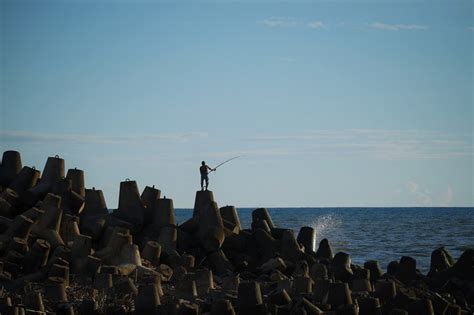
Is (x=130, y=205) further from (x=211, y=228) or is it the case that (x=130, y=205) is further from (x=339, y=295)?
(x=339, y=295)

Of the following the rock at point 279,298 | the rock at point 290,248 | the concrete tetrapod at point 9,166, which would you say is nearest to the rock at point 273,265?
the rock at point 290,248

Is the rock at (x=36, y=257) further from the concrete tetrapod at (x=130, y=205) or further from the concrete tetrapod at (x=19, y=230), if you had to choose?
the concrete tetrapod at (x=130, y=205)

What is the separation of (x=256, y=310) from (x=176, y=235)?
5.47m

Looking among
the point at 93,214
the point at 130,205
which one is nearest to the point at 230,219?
the point at 130,205

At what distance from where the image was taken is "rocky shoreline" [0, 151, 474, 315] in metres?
13.9

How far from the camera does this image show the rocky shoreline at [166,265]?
547 inches

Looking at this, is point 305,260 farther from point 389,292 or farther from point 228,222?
point 389,292

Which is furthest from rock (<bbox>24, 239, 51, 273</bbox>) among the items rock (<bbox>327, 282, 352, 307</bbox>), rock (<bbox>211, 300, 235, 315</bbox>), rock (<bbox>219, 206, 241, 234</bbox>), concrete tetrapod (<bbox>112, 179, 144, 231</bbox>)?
rock (<bbox>327, 282, 352, 307</bbox>)

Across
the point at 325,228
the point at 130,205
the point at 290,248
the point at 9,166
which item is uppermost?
the point at 9,166

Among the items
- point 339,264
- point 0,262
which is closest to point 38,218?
point 0,262

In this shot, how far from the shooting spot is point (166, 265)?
17.5 m

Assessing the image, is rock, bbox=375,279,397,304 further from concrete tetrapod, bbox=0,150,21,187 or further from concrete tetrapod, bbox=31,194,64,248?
concrete tetrapod, bbox=0,150,21,187

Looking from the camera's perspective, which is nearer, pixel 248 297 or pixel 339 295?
pixel 248 297

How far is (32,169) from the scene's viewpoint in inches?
826
